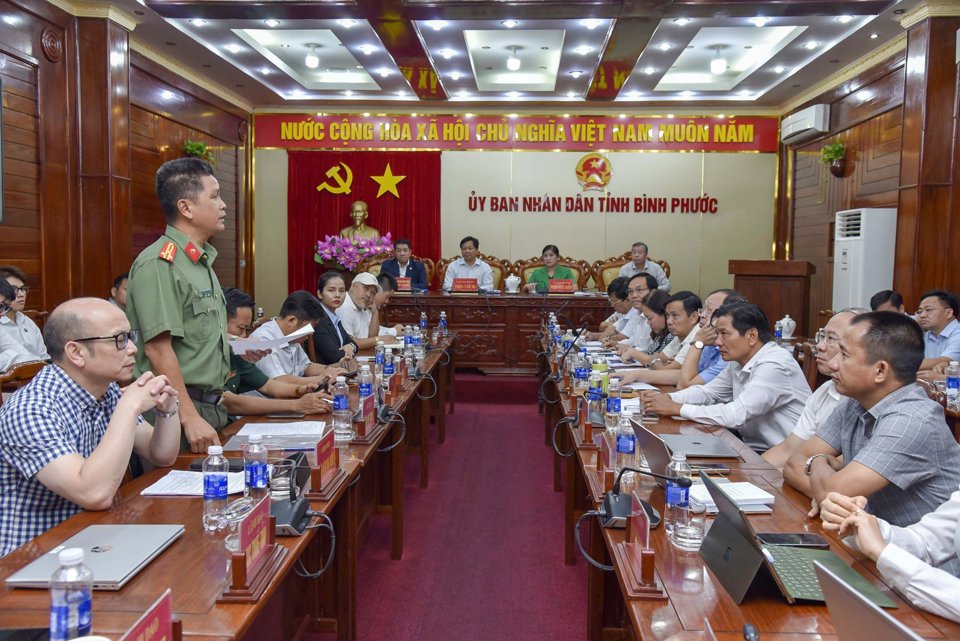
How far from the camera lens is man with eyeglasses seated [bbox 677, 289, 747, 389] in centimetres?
359

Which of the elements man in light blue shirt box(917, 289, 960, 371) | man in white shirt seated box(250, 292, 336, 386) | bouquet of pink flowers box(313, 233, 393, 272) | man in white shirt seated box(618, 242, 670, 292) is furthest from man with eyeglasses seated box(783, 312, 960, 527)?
bouquet of pink flowers box(313, 233, 393, 272)

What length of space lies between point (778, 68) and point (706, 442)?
607 cm

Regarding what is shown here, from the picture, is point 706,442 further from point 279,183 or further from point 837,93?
point 279,183

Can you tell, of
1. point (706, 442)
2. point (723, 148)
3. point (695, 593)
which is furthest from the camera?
point (723, 148)

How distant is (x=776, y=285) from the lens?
22.4 feet

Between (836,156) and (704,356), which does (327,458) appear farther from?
(836,156)

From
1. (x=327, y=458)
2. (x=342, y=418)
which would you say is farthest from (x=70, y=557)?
(x=342, y=418)

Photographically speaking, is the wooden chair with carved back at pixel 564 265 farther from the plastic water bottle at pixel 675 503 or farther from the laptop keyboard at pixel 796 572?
the laptop keyboard at pixel 796 572

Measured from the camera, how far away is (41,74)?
5195 mm

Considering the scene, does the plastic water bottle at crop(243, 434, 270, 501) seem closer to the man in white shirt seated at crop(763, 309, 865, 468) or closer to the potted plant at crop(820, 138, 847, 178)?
the man in white shirt seated at crop(763, 309, 865, 468)

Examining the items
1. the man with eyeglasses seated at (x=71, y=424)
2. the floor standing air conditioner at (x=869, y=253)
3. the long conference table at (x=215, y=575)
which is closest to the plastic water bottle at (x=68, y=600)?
the long conference table at (x=215, y=575)

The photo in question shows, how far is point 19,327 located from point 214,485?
156 inches

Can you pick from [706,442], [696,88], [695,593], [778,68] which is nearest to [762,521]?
[695,593]

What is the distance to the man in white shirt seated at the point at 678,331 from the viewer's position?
385 cm
